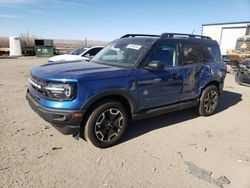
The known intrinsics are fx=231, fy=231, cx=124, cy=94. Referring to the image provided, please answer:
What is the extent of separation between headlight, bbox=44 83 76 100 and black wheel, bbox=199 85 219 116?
333 cm

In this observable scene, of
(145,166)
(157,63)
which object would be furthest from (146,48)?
(145,166)

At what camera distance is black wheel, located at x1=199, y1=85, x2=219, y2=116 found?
5488 millimetres

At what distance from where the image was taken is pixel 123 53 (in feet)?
14.9

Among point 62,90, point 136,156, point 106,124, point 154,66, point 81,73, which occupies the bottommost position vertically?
point 136,156

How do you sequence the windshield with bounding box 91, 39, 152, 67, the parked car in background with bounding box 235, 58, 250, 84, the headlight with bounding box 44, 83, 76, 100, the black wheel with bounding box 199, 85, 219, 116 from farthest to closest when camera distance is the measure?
the parked car in background with bounding box 235, 58, 250, 84 → the black wheel with bounding box 199, 85, 219, 116 → the windshield with bounding box 91, 39, 152, 67 → the headlight with bounding box 44, 83, 76, 100

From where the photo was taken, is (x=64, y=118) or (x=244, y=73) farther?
(x=244, y=73)

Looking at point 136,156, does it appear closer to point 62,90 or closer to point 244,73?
point 62,90

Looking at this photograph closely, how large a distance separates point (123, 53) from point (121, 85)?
103cm

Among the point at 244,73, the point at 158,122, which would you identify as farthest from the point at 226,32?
the point at 158,122

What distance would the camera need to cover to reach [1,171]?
10.1 ft

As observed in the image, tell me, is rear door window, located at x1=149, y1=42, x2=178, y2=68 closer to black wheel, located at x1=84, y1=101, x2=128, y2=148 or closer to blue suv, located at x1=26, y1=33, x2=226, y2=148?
blue suv, located at x1=26, y1=33, x2=226, y2=148

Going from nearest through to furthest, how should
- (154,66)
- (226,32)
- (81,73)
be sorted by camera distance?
(81,73) → (154,66) → (226,32)

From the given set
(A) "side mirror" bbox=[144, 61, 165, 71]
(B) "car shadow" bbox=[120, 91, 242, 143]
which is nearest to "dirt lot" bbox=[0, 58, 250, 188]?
(B) "car shadow" bbox=[120, 91, 242, 143]

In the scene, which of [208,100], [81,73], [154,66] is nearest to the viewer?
[81,73]
